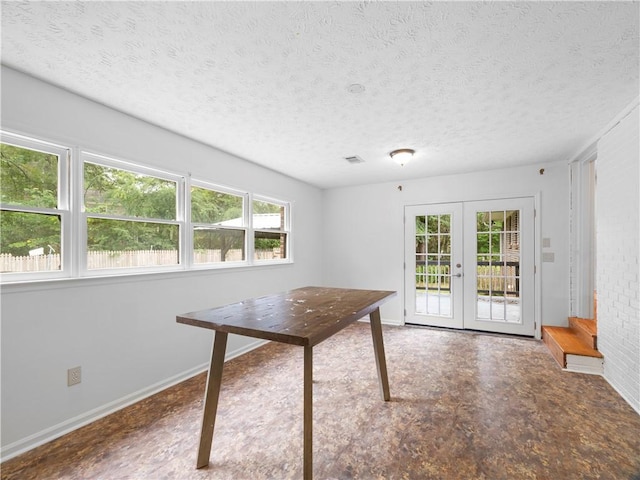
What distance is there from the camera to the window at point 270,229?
408cm

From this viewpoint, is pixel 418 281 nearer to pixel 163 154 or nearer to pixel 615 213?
pixel 615 213

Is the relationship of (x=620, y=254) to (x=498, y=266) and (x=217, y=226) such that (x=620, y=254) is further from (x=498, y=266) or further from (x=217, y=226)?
(x=217, y=226)

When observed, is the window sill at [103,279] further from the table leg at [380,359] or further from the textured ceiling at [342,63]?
the table leg at [380,359]

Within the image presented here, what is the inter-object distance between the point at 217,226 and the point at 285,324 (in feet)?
7.12

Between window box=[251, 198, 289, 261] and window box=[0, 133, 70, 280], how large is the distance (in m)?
2.09

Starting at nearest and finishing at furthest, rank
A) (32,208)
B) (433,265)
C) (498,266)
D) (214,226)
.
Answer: (32,208), (214,226), (498,266), (433,265)

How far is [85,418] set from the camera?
2164 mm

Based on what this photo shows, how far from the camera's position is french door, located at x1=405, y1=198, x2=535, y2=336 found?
411 centimetres

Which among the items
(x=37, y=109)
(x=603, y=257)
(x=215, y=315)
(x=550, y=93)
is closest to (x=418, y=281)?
(x=603, y=257)

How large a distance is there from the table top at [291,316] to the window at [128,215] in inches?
46.8

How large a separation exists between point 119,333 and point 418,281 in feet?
13.2

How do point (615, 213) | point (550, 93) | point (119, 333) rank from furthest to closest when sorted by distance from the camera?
1. point (615, 213)
2. point (119, 333)
3. point (550, 93)

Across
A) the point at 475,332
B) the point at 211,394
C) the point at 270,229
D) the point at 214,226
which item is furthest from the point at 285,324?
the point at 475,332

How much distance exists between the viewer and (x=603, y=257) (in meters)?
2.82
